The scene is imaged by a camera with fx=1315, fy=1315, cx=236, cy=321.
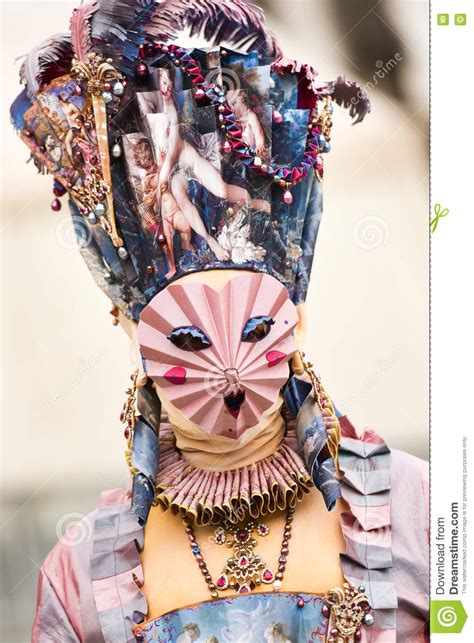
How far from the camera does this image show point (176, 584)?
2.54 metres

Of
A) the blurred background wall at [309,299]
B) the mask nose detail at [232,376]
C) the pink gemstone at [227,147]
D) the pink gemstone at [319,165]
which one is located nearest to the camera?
the mask nose detail at [232,376]

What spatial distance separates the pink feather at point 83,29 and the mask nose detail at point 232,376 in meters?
0.70

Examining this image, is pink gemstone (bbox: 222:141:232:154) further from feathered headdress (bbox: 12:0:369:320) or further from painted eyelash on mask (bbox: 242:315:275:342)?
painted eyelash on mask (bbox: 242:315:275:342)

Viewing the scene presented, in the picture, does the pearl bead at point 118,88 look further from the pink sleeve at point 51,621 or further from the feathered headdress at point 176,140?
the pink sleeve at point 51,621

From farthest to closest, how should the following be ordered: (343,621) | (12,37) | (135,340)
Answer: (12,37)
(135,340)
(343,621)

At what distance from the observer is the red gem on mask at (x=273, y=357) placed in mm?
2471

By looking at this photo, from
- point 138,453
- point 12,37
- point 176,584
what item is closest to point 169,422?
point 138,453

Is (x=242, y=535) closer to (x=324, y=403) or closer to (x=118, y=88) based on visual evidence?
(x=324, y=403)

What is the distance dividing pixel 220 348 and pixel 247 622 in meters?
0.52

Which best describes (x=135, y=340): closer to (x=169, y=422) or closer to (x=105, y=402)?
(x=169, y=422)

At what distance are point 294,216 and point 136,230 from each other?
316 mm

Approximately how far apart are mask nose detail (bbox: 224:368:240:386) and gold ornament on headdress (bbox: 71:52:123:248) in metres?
0.37

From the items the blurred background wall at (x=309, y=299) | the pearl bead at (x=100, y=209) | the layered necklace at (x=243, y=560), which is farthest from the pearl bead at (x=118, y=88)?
the layered necklace at (x=243, y=560)

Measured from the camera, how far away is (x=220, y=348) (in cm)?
245
